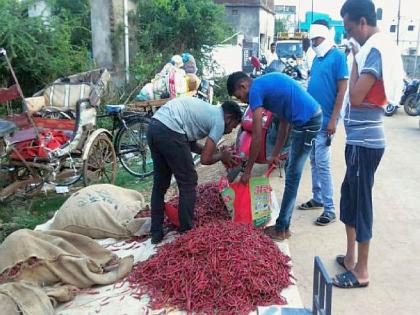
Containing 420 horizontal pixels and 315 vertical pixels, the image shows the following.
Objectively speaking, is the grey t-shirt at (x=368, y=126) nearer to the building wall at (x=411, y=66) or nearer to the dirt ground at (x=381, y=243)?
the dirt ground at (x=381, y=243)

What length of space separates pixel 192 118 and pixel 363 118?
1.43 m

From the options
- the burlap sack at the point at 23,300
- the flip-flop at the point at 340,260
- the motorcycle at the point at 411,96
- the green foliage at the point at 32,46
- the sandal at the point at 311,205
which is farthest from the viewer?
the motorcycle at the point at 411,96

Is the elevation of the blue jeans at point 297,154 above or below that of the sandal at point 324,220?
above

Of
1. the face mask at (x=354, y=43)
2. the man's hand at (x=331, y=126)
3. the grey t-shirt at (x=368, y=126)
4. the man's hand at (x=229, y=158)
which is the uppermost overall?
the face mask at (x=354, y=43)

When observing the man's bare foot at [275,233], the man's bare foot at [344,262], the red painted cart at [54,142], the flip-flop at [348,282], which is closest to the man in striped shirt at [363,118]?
the flip-flop at [348,282]

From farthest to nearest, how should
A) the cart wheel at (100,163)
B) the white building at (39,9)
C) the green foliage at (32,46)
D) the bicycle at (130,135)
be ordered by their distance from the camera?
1. the white building at (39,9)
2. the green foliage at (32,46)
3. the bicycle at (130,135)
4. the cart wheel at (100,163)

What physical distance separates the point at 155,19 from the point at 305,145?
9666mm

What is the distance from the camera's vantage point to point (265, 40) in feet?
129

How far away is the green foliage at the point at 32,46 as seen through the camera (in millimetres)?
8331

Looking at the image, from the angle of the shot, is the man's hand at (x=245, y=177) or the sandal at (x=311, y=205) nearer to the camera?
the man's hand at (x=245, y=177)

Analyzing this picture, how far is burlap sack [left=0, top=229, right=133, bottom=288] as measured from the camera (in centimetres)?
341

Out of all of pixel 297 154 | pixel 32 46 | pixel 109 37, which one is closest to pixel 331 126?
pixel 297 154

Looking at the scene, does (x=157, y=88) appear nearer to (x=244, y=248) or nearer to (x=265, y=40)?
(x=244, y=248)

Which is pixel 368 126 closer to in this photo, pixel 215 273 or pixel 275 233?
pixel 275 233
